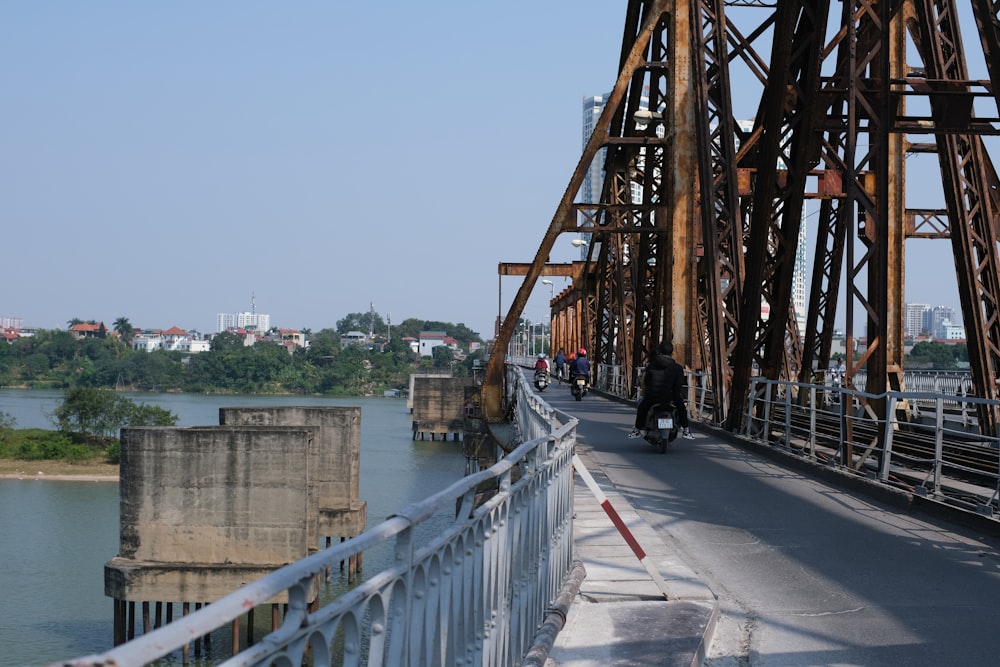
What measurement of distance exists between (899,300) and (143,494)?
19.7m

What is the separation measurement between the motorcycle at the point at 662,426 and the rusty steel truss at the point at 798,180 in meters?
1.73

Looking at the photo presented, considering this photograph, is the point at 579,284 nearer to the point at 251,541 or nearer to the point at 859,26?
the point at 251,541

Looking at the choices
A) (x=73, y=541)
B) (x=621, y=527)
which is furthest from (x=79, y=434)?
(x=621, y=527)

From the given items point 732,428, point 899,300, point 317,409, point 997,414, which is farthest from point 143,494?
point 997,414

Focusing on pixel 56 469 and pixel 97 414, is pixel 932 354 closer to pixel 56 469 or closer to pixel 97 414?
pixel 56 469

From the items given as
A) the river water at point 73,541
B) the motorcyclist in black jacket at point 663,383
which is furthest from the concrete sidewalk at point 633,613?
the river water at point 73,541

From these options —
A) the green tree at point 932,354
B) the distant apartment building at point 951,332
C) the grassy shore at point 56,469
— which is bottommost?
the grassy shore at point 56,469

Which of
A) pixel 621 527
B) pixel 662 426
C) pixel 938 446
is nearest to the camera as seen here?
pixel 621 527

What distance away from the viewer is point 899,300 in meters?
21.5

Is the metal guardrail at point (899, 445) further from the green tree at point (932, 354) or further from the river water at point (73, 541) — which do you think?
the green tree at point (932, 354)

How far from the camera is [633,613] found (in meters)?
6.78

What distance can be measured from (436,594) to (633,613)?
10.7 feet

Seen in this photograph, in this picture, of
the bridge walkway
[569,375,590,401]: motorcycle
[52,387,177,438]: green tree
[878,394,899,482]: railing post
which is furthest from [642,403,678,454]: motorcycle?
[52,387,177,438]: green tree

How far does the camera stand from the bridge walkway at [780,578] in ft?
20.3
